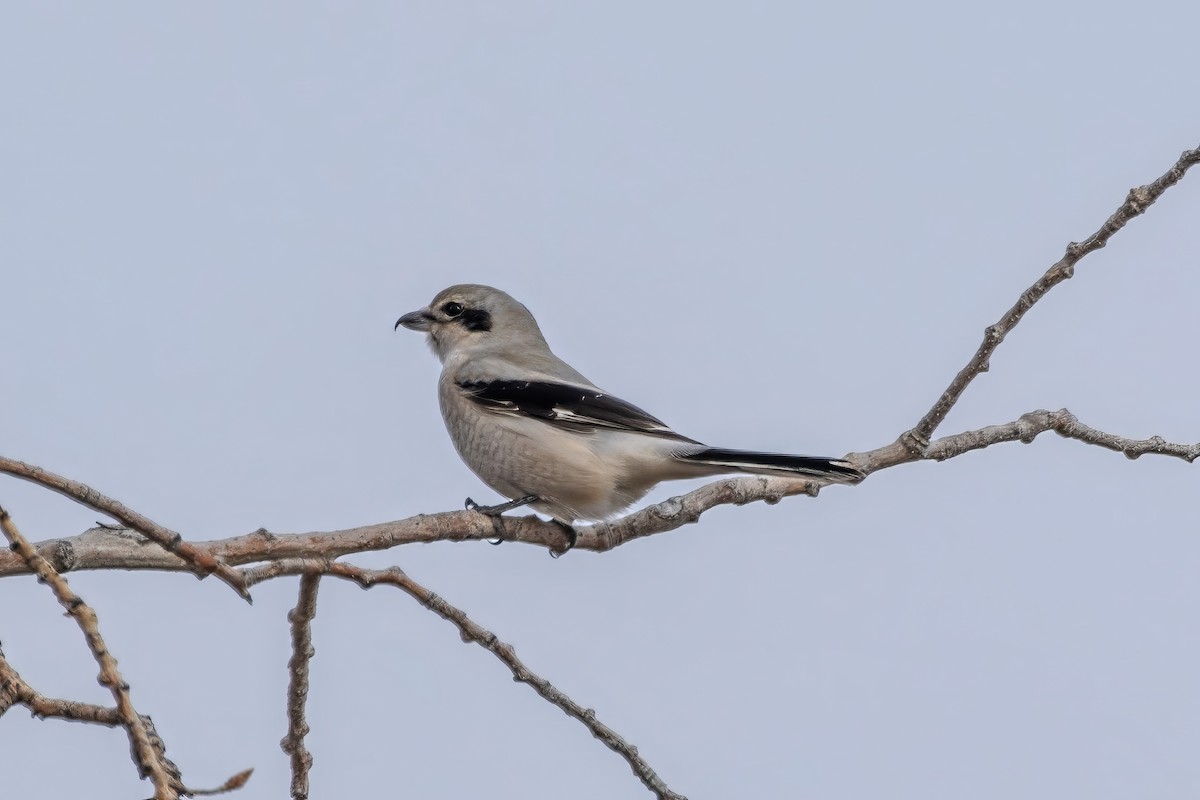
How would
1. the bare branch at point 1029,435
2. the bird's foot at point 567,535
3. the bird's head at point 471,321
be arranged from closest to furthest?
the bare branch at point 1029,435 < the bird's foot at point 567,535 < the bird's head at point 471,321

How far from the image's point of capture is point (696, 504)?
155 inches

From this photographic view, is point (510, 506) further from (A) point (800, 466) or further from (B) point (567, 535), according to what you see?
(A) point (800, 466)

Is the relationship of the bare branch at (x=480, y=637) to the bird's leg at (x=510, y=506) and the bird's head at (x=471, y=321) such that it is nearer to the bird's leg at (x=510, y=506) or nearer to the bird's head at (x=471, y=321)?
the bird's leg at (x=510, y=506)

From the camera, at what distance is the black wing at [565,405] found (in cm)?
447

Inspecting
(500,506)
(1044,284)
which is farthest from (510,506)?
(1044,284)

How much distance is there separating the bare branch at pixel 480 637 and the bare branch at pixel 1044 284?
1907 millimetres

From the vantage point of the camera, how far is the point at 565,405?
4621 millimetres

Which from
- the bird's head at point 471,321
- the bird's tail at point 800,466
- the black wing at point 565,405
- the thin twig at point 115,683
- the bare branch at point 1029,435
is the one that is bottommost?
the thin twig at point 115,683

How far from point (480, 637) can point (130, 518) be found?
0.75 m

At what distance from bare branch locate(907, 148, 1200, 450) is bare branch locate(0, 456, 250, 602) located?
97.4 inches

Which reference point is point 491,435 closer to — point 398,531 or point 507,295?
point 507,295

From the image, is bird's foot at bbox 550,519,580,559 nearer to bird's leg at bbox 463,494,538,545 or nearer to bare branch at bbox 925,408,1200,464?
bird's leg at bbox 463,494,538,545

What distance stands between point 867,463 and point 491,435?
143cm

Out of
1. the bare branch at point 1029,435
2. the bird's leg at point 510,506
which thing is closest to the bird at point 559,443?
the bird's leg at point 510,506
